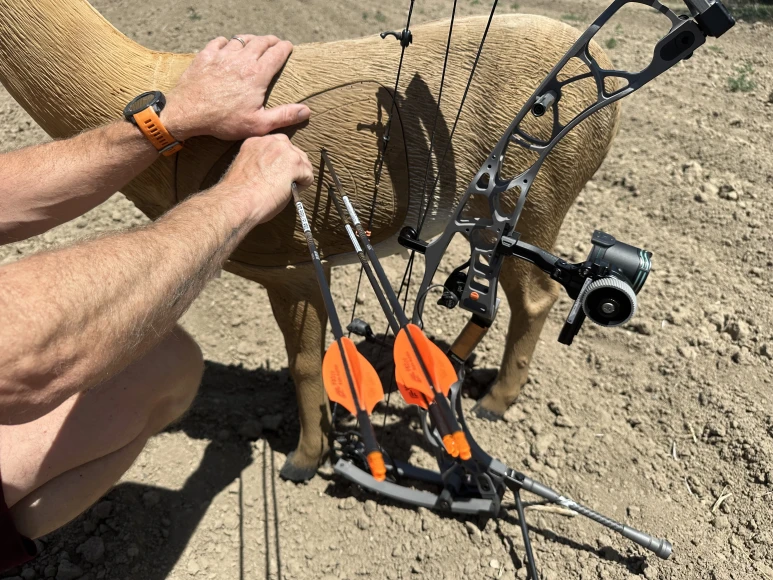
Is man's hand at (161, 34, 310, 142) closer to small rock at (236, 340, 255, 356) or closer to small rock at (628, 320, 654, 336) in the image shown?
small rock at (236, 340, 255, 356)

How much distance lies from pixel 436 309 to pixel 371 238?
1.48m

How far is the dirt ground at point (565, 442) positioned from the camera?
7.83ft

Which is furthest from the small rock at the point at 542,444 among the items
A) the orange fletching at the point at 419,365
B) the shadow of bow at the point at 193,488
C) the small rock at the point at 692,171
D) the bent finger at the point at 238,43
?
the small rock at the point at 692,171

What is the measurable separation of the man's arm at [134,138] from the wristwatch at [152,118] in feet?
0.07

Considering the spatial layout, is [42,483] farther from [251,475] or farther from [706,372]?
[706,372]

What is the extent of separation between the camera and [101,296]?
1.20 m

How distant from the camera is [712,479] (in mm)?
2609

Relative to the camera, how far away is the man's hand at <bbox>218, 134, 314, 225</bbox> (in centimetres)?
158

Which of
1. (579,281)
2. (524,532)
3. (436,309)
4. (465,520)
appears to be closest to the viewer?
(579,281)

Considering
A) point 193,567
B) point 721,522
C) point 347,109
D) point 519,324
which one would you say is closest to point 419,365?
point 347,109

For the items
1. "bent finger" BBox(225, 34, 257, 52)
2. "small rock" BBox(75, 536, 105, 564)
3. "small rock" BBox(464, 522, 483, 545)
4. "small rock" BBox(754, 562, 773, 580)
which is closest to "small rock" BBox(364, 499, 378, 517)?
"small rock" BBox(464, 522, 483, 545)

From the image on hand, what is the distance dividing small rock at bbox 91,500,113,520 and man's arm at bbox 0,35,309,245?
4.04ft

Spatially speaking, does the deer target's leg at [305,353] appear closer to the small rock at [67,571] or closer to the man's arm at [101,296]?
the man's arm at [101,296]

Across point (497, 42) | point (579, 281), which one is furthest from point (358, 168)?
point (579, 281)
